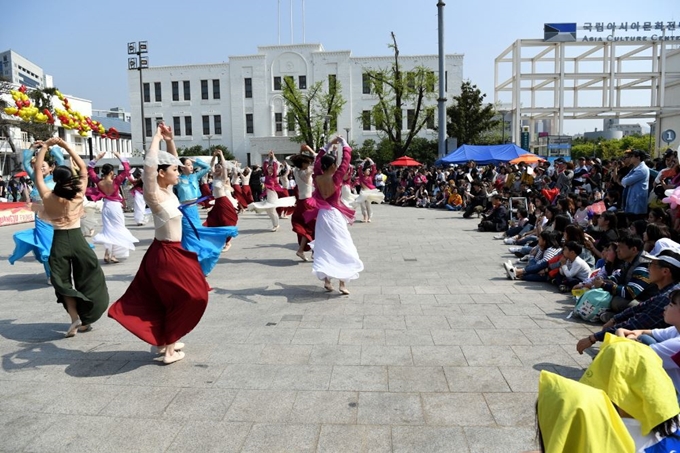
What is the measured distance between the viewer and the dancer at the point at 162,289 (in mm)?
4828

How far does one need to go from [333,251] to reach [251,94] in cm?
4684

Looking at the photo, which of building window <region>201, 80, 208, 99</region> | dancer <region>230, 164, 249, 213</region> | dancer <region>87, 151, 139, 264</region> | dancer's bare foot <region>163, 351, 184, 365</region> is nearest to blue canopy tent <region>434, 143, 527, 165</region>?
dancer <region>230, 164, 249, 213</region>

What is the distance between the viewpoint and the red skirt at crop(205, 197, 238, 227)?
448 inches

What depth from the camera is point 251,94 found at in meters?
51.6

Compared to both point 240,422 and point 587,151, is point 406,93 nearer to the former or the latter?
point 587,151

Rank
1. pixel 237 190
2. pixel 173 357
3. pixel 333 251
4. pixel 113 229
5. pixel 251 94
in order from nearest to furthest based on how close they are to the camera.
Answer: pixel 173 357, pixel 333 251, pixel 113 229, pixel 237 190, pixel 251 94

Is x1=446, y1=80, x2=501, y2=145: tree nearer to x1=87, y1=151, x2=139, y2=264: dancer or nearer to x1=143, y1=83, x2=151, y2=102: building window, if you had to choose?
x1=143, y1=83, x2=151, y2=102: building window

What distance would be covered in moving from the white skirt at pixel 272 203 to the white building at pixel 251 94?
35.4 meters

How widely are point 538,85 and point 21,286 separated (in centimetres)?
3730

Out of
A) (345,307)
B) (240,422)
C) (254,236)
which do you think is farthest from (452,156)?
(240,422)

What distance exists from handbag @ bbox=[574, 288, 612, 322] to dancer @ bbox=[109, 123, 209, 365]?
13.2 feet

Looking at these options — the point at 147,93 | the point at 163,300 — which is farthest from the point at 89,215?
the point at 147,93

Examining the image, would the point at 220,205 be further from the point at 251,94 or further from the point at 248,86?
the point at 248,86

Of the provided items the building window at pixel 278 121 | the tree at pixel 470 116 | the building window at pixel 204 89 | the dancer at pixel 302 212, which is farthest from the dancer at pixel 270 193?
the building window at pixel 204 89
